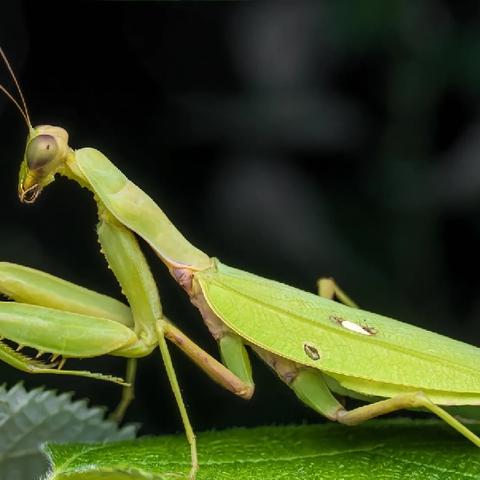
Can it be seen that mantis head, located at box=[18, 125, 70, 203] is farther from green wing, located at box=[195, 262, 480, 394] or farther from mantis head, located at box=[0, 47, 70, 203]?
green wing, located at box=[195, 262, 480, 394]

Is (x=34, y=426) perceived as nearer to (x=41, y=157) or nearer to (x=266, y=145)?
(x=41, y=157)

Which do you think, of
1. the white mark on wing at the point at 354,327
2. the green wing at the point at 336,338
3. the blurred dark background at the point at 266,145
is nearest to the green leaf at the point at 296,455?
the green wing at the point at 336,338


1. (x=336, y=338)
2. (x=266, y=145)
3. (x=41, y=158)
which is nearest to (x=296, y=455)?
(x=336, y=338)

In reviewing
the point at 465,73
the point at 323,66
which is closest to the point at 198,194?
the point at 323,66

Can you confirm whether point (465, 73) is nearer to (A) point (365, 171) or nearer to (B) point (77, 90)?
(A) point (365, 171)

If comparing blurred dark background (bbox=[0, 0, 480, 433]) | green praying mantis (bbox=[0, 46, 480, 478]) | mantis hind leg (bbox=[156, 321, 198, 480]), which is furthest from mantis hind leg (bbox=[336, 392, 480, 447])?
blurred dark background (bbox=[0, 0, 480, 433])

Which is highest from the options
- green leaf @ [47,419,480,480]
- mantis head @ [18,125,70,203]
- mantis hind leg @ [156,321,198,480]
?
mantis head @ [18,125,70,203]
